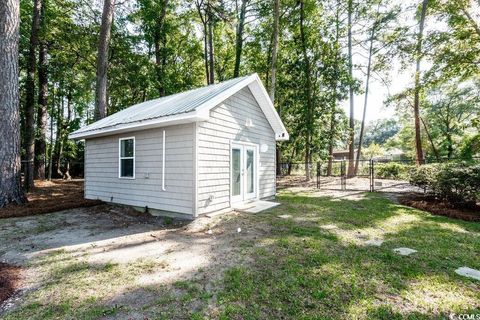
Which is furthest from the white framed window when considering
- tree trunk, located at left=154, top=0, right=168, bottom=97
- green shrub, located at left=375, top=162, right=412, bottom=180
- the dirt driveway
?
green shrub, located at left=375, top=162, right=412, bottom=180

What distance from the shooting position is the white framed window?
7.13 meters

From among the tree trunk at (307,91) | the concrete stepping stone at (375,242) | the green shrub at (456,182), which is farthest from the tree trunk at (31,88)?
the green shrub at (456,182)

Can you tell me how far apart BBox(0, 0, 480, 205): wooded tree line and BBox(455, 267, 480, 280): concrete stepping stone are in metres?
9.31

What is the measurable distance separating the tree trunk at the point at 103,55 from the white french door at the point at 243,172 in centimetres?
693

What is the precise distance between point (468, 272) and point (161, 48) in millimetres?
16811

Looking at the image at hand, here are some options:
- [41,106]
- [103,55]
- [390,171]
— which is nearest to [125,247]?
[103,55]

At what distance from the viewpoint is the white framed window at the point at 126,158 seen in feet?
23.4

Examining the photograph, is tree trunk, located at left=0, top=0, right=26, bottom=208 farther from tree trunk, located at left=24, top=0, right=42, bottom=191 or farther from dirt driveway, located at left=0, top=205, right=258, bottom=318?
tree trunk, located at left=24, top=0, right=42, bottom=191

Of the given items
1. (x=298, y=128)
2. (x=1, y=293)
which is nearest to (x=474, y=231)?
(x=1, y=293)

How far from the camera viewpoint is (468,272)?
129 inches

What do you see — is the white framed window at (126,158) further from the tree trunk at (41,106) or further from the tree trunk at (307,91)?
the tree trunk at (307,91)

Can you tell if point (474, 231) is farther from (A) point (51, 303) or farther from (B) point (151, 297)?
(A) point (51, 303)

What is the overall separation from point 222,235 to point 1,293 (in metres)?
3.23

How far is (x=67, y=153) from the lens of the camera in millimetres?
17734
